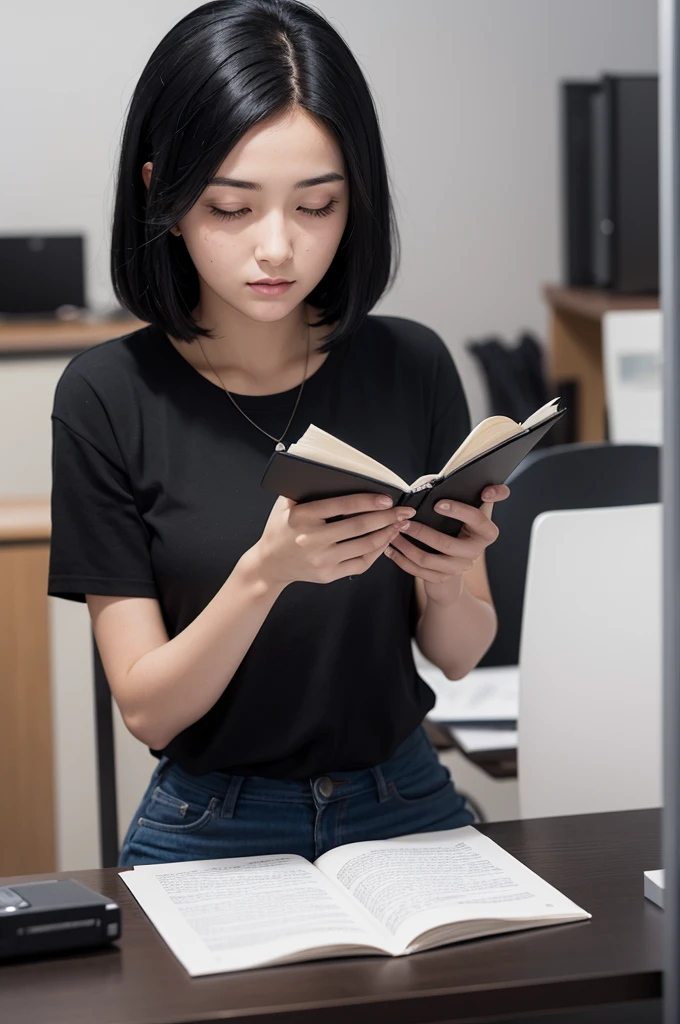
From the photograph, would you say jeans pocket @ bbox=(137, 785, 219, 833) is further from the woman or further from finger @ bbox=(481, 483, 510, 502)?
finger @ bbox=(481, 483, 510, 502)

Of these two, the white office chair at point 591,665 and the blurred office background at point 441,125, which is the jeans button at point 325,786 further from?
the blurred office background at point 441,125

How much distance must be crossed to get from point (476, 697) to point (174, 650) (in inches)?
25.7

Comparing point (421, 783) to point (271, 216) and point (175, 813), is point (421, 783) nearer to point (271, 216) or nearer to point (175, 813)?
point (175, 813)

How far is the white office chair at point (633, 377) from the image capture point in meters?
2.75

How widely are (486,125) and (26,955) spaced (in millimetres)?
4512

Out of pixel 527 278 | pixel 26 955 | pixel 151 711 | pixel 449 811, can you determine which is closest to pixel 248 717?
pixel 151 711

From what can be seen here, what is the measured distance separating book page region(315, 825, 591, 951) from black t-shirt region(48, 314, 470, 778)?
0.16m

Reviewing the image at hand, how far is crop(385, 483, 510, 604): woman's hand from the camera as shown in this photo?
3.23 ft

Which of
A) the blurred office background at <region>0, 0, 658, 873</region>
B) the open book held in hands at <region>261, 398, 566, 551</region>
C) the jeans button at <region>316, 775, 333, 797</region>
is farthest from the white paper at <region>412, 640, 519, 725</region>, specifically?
the blurred office background at <region>0, 0, 658, 873</region>

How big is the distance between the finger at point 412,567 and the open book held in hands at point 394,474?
7 centimetres

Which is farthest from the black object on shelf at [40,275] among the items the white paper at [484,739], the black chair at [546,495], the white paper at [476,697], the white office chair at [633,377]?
the white paper at [484,739]

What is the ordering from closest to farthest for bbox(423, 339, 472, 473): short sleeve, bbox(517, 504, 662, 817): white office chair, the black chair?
1. bbox(423, 339, 472, 473): short sleeve
2. bbox(517, 504, 662, 817): white office chair
3. the black chair

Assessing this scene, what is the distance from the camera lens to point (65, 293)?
441cm

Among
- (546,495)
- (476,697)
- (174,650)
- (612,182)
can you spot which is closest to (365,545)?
(174,650)
